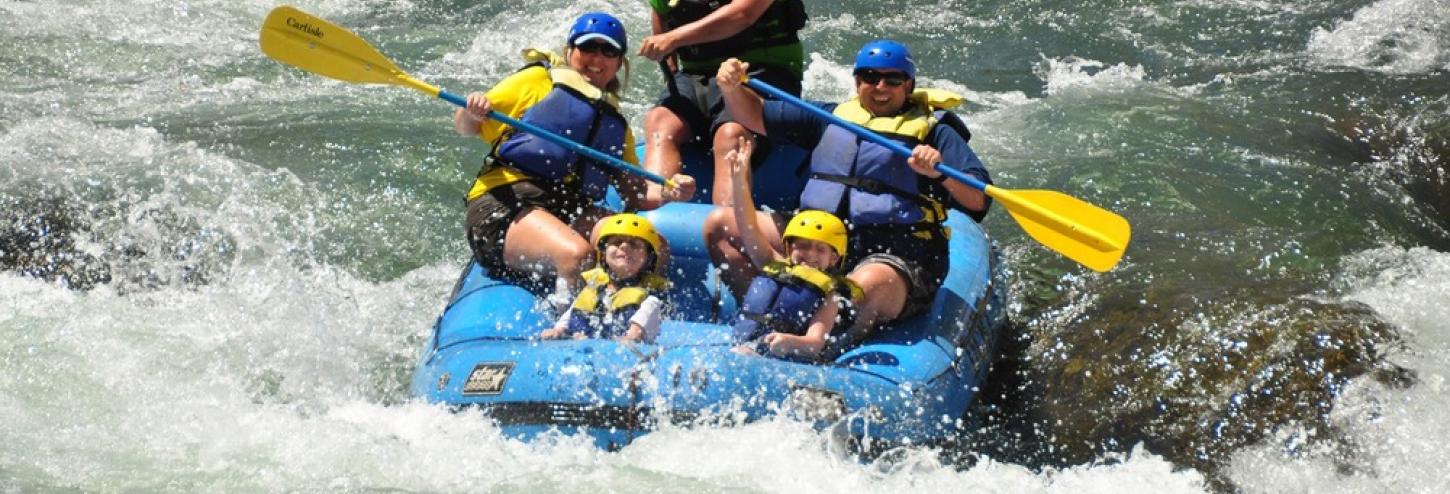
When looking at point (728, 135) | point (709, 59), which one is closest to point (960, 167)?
point (728, 135)

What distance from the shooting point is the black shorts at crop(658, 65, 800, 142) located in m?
5.88

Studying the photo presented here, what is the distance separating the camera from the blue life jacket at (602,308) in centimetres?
498

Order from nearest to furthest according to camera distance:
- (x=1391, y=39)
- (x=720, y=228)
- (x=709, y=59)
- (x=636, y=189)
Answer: (x=720, y=228), (x=636, y=189), (x=709, y=59), (x=1391, y=39)

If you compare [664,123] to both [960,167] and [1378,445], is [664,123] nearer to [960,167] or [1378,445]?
[960,167]

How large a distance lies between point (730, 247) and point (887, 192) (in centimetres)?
55

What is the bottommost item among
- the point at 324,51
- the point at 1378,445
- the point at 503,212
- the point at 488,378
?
the point at 1378,445

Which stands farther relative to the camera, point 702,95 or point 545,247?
point 702,95

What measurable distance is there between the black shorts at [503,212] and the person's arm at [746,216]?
0.60 metres

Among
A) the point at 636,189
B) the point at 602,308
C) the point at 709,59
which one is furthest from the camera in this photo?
the point at 709,59

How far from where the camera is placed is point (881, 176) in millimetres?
5246

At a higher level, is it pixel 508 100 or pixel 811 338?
pixel 508 100

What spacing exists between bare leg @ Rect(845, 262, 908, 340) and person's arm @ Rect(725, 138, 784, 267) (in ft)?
0.97

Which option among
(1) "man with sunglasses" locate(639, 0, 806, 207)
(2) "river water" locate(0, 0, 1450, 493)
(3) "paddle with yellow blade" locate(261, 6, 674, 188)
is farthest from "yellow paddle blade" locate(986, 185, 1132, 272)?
(3) "paddle with yellow blade" locate(261, 6, 674, 188)

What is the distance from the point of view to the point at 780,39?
590 cm
